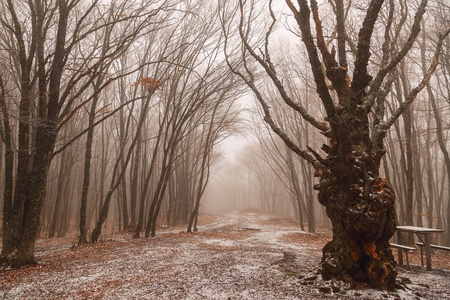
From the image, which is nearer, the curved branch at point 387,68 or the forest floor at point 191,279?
the forest floor at point 191,279

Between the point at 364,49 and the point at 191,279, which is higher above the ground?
the point at 364,49

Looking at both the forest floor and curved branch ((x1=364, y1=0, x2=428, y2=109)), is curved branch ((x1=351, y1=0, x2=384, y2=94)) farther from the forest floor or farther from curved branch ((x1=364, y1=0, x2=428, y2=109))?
the forest floor

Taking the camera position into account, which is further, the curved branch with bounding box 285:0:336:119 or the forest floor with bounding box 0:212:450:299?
the curved branch with bounding box 285:0:336:119

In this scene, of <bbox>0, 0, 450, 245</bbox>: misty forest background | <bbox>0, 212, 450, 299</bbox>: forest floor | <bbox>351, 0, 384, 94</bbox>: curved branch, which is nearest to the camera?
<bbox>0, 212, 450, 299</bbox>: forest floor

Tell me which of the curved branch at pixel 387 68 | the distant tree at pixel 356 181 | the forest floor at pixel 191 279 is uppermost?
the curved branch at pixel 387 68

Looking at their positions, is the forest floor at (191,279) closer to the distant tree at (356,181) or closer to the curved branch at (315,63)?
the distant tree at (356,181)

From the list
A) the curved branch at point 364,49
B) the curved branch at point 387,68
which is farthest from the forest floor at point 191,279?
the curved branch at point 364,49

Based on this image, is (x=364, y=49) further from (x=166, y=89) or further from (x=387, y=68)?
(x=166, y=89)

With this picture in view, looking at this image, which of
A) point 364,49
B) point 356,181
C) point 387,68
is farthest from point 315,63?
point 356,181

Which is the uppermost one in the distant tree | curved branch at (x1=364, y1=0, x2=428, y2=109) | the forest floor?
curved branch at (x1=364, y1=0, x2=428, y2=109)

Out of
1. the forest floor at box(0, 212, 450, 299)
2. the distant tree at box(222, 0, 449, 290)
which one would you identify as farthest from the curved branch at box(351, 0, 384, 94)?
the forest floor at box(0, 212, 450, 299)

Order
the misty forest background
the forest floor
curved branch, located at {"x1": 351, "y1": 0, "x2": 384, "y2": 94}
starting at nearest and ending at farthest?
the forest floor, curved branch, located at {"x1": 351, "y1": 0, "x2": 384, "y2": 94}, the misty forest background

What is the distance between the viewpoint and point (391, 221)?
3.05 meters

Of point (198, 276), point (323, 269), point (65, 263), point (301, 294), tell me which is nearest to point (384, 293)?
point (323, 269)
